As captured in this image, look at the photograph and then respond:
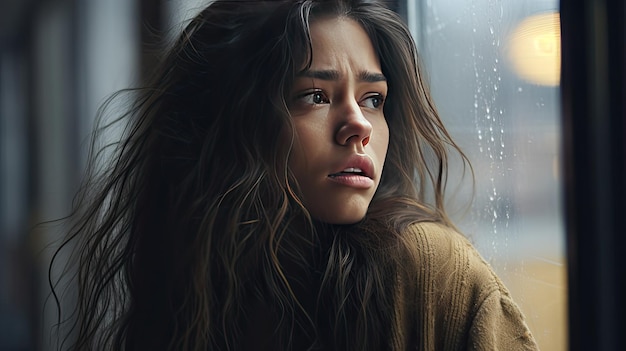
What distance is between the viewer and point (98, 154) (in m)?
0.84

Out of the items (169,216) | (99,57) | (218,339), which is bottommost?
(218,339)

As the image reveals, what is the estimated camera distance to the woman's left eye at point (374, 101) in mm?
868

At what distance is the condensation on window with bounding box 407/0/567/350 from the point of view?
0.91 metres

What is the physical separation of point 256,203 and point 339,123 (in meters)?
0.15

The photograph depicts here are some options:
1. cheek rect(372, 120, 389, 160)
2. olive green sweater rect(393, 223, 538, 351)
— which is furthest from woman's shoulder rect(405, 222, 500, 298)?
cheek rect(372, 120, 389, 160)

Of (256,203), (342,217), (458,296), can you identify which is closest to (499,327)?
(458,296)

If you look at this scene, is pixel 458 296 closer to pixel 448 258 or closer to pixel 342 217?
pixel 448 258

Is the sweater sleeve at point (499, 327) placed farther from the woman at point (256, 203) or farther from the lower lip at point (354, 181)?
the lower lip at point (354, 181)

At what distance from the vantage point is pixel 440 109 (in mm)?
900

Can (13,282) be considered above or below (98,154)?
below

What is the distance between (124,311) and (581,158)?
0.71 m

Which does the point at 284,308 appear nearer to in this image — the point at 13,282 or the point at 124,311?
the point at 124,311

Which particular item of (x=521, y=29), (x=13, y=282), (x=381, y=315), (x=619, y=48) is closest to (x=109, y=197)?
(x=13, y=282)

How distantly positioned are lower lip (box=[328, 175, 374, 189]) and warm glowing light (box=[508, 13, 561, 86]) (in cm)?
29
